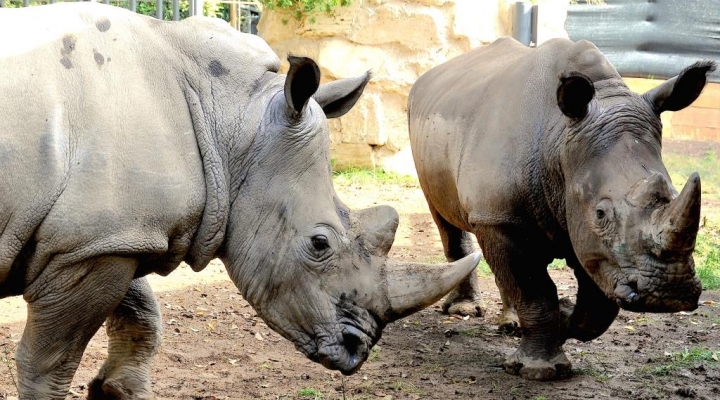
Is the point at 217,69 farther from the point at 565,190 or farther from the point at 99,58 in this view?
the point at 565,190

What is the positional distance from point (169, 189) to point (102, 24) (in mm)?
766

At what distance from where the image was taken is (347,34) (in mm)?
13016

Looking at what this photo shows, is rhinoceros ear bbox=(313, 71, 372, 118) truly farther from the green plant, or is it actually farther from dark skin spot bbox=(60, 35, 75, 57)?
the green plant

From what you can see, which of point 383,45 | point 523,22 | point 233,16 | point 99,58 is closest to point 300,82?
point 99,58

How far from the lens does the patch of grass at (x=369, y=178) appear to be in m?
12.8

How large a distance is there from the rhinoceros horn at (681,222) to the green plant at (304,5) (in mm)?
8191

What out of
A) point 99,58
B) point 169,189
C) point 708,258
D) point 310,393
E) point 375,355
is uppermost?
point 99,58

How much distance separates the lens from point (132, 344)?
5168mm

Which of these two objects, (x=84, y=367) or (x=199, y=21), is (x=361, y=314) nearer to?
(x=199, y=21)

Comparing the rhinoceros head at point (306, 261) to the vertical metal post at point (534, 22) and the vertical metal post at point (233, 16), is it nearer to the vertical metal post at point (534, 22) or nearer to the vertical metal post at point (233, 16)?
the vertical metal post at point (534, 22)

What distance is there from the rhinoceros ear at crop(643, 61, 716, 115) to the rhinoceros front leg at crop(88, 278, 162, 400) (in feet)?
9.70

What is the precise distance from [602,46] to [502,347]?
8.83 metres

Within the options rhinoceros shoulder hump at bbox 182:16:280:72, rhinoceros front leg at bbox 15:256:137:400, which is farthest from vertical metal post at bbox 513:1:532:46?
rhinoceros front leg at bbox 15:256:137:400

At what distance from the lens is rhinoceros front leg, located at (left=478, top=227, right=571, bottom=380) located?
623 centimetres
